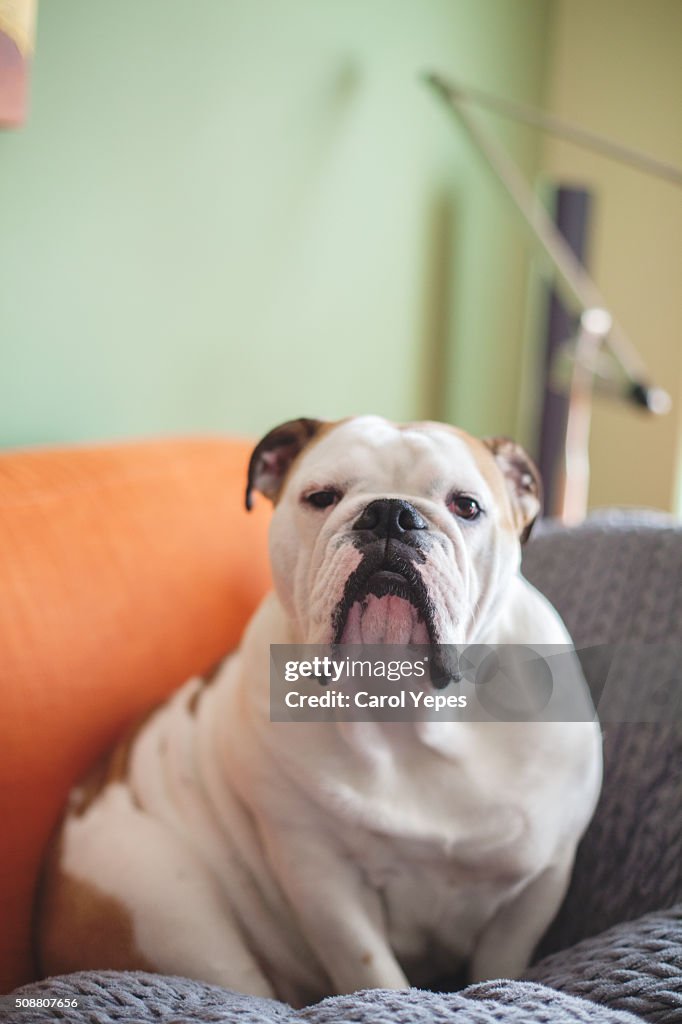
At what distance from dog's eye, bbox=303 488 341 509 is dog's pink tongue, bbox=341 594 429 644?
0.12 metres

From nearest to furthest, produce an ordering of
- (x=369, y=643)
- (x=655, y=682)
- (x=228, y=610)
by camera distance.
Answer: (x=369, y=643), (x=655, y=682), (x=228, y=610)

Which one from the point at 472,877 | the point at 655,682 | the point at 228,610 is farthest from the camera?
the point at 228,610

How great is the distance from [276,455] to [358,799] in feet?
1.17

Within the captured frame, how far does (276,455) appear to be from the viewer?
3.22ft

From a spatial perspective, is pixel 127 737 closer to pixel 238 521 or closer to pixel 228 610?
pixel 228 610

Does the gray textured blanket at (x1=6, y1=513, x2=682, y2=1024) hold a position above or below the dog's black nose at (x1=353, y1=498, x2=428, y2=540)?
below

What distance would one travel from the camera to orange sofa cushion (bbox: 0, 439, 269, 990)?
3.28 ft

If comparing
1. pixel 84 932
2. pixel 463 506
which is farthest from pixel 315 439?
pixel 84 932

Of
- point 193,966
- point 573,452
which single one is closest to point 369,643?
point 193,966

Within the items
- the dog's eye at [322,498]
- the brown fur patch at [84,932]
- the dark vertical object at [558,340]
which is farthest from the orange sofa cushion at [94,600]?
the dark vertical object at [558,340]

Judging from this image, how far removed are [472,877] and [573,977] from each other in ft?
0.43

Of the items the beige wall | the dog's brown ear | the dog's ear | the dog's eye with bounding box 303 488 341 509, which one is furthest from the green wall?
the dog's ear

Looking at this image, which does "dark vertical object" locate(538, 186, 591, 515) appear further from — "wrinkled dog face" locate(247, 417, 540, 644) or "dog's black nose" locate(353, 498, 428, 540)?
"dog's black nose" locate(353, 498, 428, 540)

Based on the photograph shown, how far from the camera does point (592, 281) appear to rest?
251cm
